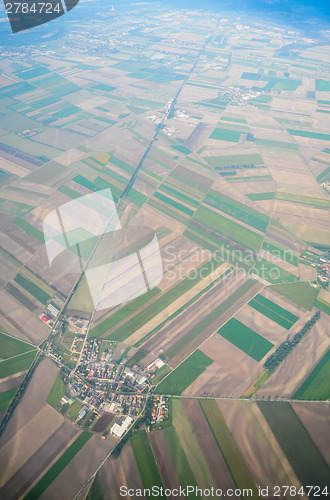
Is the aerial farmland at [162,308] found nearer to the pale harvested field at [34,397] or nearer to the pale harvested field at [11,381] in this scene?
the pale harvested field at [34,397]

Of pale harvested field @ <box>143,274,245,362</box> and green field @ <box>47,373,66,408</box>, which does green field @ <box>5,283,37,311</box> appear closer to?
green field @ <box>47,373,66,408</box>

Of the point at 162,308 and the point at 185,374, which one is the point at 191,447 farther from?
the point at 162,308

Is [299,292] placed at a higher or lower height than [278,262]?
lower

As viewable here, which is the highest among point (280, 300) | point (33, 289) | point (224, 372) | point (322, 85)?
point (322, 85)

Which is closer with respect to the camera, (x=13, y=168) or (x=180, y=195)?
(x=180, y=195)

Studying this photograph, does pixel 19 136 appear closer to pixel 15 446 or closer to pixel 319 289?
pixel 15 446

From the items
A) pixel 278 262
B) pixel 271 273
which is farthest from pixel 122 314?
pixel 278 262

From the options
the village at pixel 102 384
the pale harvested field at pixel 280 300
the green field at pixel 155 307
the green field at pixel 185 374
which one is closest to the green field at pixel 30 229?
the village at pixel 102 384

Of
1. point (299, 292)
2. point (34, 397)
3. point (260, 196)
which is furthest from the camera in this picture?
point (260, 196)
